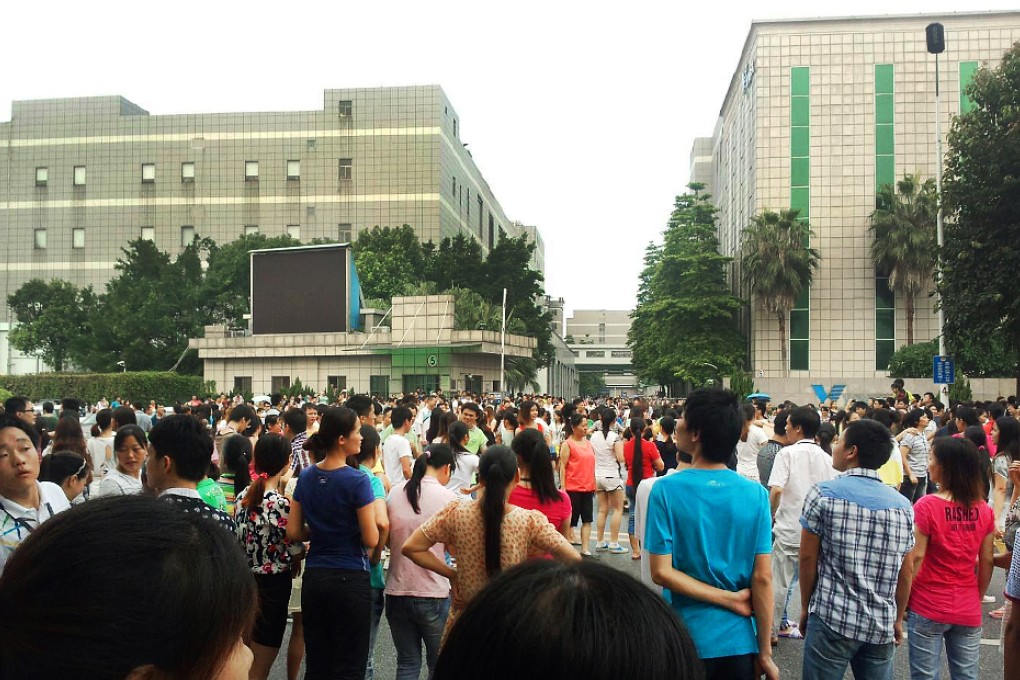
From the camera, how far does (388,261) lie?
177 ft

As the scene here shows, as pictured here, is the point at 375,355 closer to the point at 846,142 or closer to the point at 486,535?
the point at 846,142

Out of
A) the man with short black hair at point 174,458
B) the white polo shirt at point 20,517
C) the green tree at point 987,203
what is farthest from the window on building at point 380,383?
the white polo shirt at point 20,517

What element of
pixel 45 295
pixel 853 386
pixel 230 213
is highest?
pixel 230 213

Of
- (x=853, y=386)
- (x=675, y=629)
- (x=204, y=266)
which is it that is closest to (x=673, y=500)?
(x=675, y=629)

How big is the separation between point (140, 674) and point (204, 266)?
6805cm

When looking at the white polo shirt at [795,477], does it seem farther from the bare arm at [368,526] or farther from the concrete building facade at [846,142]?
the concrete building facade at [846,142]

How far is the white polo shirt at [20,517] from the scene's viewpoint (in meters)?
3.78

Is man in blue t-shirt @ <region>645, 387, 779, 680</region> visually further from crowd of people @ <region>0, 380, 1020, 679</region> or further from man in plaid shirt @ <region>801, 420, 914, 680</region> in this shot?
man in plaid shirt @ <region>801, 420, 914, 680</region>

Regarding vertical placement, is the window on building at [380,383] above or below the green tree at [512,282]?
below

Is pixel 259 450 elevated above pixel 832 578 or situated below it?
above

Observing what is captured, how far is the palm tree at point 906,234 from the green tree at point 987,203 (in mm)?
23123

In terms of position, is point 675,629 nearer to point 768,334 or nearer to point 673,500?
point 673,500

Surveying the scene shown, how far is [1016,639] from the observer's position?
4422 mm

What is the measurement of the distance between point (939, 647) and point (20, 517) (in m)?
4.82
